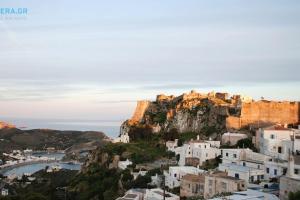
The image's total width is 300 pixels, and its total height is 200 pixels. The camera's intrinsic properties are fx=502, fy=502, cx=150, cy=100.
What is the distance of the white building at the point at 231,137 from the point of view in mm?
40375

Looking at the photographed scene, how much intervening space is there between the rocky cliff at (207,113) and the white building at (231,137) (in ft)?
14.4

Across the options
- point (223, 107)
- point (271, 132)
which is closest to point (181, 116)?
point (223, 107)

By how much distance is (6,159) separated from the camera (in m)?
167

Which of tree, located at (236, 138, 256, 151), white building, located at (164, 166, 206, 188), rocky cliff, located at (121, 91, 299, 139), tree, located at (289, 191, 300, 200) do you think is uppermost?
rocky cliff, located at (121, 91, 299, 139)

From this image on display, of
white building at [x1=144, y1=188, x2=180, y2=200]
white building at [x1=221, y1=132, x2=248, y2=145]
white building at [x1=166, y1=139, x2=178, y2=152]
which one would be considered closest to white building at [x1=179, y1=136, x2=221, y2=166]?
white building at [x1=221, y1=132, x2=248, y2=145]

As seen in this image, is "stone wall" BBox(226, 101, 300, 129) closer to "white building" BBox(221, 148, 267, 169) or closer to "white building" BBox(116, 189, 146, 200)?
"white building" BBox(221, 148, 267, 169)

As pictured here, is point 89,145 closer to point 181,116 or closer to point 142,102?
point 142,102

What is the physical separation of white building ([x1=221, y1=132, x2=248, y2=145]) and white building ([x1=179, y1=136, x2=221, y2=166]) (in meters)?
1.06

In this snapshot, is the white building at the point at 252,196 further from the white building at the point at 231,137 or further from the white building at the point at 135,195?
the white building at the point at 231,137

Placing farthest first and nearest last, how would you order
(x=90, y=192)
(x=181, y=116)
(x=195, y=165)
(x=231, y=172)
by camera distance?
(x=181, y=116), (x=90, y=192), (x=195, y=165), (x=231, y=172)

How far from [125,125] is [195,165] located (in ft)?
88.7

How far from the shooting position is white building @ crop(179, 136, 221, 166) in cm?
3744

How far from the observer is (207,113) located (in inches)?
2023

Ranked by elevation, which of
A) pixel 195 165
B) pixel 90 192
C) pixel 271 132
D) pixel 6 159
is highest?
pixel 271 132
